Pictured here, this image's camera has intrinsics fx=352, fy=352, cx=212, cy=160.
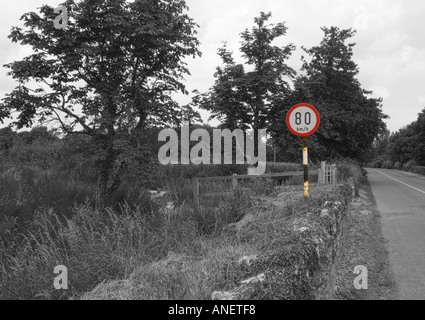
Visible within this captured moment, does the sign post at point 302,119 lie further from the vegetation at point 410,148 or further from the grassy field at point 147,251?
the vegetation at point 410,148

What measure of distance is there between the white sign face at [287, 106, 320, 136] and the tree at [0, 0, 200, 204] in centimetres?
581

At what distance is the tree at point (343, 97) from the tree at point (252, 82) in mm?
6709

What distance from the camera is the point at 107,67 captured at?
12.8m

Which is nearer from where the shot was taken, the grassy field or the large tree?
the grassy field

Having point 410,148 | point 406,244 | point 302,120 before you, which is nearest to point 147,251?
point 302,120

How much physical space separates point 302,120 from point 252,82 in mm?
13307

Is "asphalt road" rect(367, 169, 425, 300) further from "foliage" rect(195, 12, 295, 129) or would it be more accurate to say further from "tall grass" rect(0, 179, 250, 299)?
"foliage" rect(195, 12, 295, 129)

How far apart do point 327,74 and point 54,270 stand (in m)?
28.1

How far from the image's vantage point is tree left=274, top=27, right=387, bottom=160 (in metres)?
26.7

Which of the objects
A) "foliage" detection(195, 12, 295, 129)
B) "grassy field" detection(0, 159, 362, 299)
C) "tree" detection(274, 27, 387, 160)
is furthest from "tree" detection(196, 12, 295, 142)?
"grassy field" detection(0, 159, 362, 299)

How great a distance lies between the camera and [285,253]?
315 centimetres

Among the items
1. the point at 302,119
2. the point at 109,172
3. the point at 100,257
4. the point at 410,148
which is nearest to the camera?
the point at 100,257

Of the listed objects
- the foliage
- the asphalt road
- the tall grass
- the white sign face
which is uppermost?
the foliage

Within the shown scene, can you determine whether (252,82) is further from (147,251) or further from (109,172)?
(147,251)
